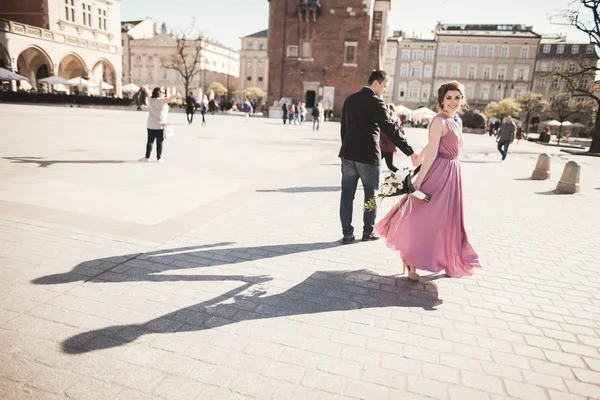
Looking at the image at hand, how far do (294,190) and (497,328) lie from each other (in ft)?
17.0

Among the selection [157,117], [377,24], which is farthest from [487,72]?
[157,117]

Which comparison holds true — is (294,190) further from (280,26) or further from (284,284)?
(280,26)

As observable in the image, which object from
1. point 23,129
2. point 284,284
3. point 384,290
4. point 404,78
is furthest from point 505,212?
point 404,78

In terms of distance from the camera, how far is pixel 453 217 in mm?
3977

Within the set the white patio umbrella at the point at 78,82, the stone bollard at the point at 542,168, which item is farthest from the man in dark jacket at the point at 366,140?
the white patio umbrella at the point at 78,82

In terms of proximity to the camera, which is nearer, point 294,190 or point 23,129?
point 294,190

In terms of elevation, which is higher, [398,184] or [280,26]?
[280,26]

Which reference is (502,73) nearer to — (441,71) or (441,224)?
(441,71)

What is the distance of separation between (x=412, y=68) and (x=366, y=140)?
72893 millimetres

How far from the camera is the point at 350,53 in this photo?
4347 centimetres

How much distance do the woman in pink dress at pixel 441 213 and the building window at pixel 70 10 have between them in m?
46.3

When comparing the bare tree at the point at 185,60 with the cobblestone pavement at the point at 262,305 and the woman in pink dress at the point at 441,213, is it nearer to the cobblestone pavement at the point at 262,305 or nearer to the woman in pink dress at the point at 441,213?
the cobblestone pavement at the point at 262,305

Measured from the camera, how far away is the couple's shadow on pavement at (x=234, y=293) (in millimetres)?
2959

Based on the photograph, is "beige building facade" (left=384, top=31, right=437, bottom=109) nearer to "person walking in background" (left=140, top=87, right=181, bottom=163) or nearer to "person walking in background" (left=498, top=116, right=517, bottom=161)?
"person walking in background" (left=498, top=116, right=517, bottom=161)
